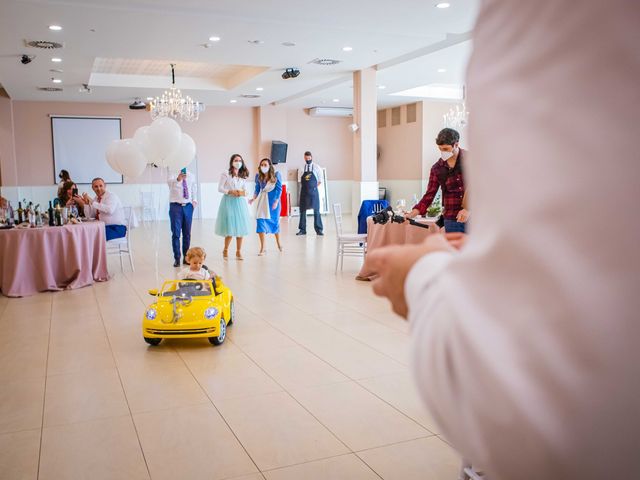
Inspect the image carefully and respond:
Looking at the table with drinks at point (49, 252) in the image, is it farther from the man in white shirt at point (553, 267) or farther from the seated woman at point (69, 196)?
the man in white shirt at point (553, 267)

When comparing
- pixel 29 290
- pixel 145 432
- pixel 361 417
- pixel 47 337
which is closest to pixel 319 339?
pixel 361 417

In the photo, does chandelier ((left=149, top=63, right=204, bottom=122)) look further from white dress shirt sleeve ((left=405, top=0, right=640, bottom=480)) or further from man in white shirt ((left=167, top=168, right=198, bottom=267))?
white dress shirt sleeve ((left=405, top=0, right=640, bottom=480))

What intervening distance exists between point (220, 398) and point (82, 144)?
1513 centimetres

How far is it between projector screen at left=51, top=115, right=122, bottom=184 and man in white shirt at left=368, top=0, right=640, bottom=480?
1710cm

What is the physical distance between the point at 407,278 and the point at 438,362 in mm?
133

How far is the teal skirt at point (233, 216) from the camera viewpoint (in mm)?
9133

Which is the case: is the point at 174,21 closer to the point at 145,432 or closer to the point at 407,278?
the point at 145,432

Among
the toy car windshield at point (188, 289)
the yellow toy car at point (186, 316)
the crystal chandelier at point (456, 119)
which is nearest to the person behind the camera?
the yellow toy car at point (186, 316)

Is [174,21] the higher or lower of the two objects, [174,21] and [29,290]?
the higher

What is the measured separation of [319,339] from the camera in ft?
15.3

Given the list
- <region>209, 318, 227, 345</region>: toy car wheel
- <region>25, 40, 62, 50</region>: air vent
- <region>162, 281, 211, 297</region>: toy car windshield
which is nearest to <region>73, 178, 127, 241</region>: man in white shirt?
<region>25, 40, 62, 50</region>: air vent

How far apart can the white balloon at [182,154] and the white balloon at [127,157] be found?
0.58m

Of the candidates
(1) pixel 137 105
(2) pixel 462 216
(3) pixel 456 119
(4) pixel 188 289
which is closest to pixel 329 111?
(3) pixel 456 119

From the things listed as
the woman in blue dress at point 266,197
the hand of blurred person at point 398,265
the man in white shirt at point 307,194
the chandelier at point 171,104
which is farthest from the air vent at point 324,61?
the hand of blurred person at point 398,265
